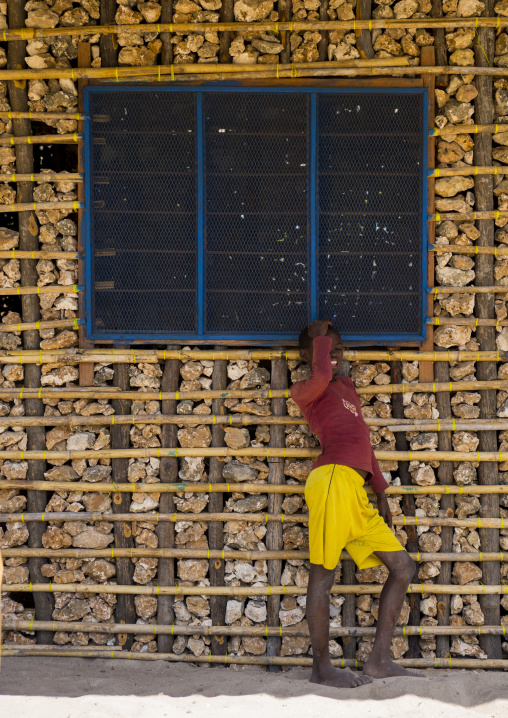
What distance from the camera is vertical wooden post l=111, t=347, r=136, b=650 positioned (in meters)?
3.80

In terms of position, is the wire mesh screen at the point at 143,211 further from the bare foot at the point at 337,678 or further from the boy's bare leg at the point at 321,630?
the bare foot at the point at 337,678

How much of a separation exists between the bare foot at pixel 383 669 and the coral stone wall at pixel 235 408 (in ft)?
0.99

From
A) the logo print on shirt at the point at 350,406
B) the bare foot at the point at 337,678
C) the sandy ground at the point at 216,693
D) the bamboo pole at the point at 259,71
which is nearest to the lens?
the sandy ground at the point at 216,693

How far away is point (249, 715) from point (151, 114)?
10.7ft

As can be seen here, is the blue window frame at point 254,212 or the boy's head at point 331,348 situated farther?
the blue window frame at point 254,212

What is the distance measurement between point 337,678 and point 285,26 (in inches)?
143

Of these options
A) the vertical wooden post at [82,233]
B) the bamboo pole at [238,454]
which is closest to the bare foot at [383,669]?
the bamboo pole at [238,454]

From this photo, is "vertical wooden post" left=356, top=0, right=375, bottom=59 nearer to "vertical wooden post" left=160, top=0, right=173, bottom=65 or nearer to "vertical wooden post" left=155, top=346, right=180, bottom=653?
"vertical wooden post" left=160, top=0, right=173, bottom=65

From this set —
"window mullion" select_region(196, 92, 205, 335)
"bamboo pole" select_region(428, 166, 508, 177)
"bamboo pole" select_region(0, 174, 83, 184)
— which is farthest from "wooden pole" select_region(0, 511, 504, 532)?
"bamboo pole" select_region(428, 166, 508, 177)

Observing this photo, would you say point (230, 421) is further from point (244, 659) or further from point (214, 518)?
point (244, 659)

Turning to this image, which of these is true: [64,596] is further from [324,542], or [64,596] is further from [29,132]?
[29,132]

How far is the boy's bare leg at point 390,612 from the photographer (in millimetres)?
3420

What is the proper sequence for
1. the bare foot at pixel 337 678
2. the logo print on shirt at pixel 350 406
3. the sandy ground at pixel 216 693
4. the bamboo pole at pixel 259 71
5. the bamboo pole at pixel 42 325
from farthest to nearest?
the bamboo pole at pixel 42 325, the bamboo pole at pixel 259 71, the logo print on shirt at pixel 350 406, the bare foot at pixel 337 678, the sandy ground at pixel 216 693

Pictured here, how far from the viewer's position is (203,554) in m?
3.77
